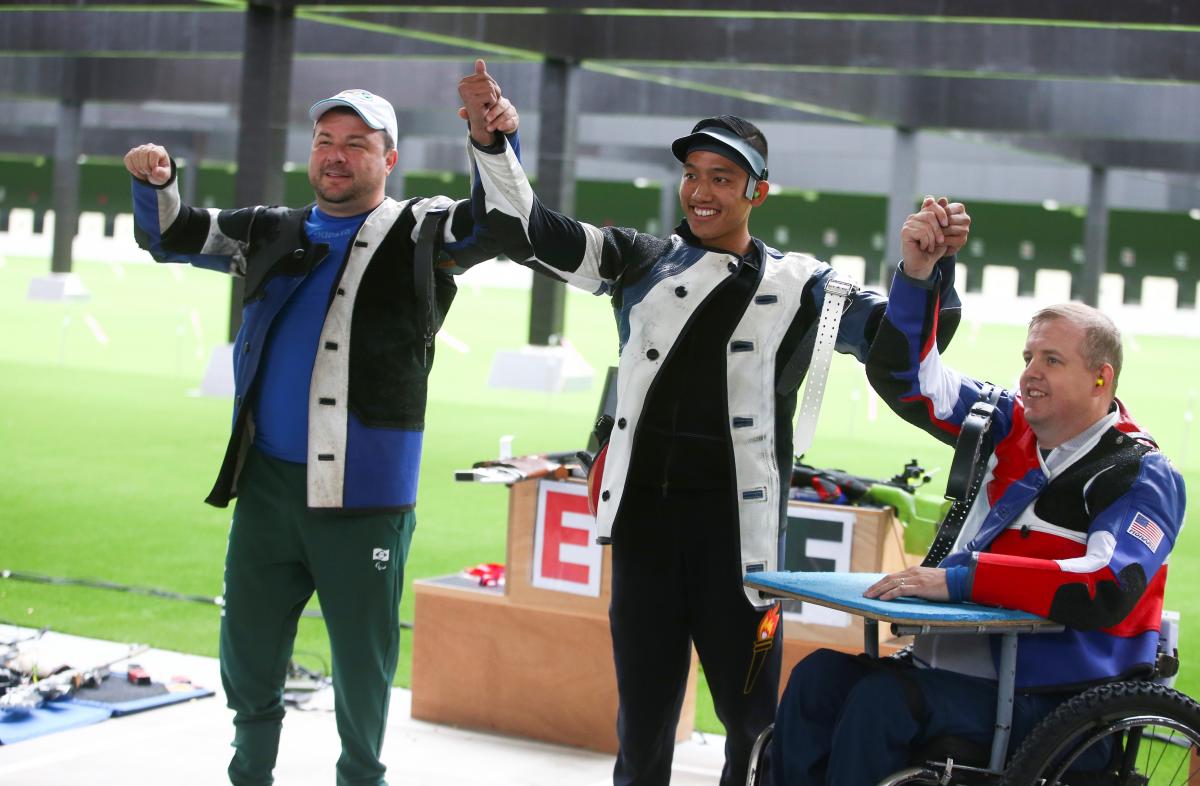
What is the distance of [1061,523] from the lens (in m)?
2.83

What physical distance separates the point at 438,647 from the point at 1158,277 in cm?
2589

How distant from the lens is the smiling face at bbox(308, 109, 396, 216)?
3225 millimetres

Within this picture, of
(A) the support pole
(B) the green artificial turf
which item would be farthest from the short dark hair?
(A) the support pole

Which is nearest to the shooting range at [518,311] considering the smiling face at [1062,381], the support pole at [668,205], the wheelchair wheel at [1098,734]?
the support pole at [668,205]

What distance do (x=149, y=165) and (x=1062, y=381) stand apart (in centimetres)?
194

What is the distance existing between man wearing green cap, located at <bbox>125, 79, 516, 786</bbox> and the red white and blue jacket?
0.94m

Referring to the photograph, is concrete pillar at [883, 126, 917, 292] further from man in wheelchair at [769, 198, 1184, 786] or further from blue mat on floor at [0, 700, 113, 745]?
man in wheelchair at [769, 198, 1184, 786]

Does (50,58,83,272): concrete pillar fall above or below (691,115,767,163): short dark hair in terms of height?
above

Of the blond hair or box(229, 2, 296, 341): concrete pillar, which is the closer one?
the blond hair

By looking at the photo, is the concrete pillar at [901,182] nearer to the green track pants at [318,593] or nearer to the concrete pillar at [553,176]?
the concrete pillar at [553,176]

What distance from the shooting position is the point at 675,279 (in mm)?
3062

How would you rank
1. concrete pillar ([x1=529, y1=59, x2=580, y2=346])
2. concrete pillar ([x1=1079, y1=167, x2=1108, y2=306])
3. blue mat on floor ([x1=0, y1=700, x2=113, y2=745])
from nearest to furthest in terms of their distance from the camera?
blue mat on floor ([x1=0, y1=700, x2=113, y2=745]) → concrete pillar ([x1=529, y1=59, x2=580, y2=346]) → concrete pillar ([x1=1079, y1=167, x2=1108, y2=306])

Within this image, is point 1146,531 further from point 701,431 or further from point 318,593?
point 318,593

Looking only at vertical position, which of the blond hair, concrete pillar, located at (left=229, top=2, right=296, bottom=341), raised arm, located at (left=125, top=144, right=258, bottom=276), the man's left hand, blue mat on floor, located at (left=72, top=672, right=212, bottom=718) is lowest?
blue mat on floor, located at (left=72, top=672, right=212, bottom=718)
